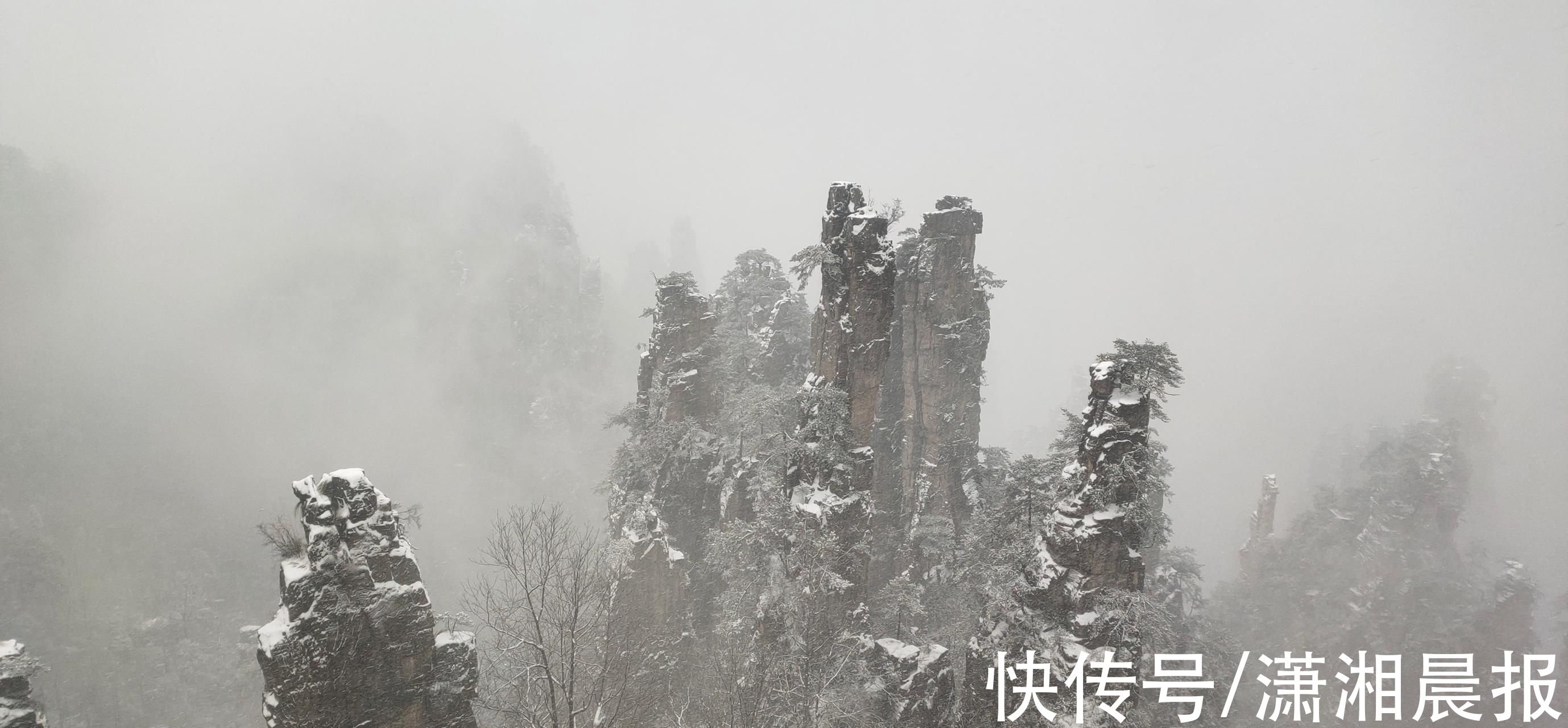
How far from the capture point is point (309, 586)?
27.8 feet

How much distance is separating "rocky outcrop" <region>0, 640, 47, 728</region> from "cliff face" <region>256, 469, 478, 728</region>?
15.8ft

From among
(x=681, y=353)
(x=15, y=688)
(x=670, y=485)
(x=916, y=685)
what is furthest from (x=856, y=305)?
(x=15, y=688)

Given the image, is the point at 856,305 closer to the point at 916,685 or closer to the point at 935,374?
the point at 935,374

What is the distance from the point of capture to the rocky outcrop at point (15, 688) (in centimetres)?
913

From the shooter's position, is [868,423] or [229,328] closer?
[868,423]

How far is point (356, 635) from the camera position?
345 inches

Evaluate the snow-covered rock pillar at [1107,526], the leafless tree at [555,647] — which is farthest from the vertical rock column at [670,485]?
the snow-covered rock pillar at [1107,526]

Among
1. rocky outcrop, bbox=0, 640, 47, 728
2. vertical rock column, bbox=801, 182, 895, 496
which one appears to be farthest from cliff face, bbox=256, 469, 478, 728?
vertical rock column, bbox=801, 182, 895, 496

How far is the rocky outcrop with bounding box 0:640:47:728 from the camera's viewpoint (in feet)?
30.0

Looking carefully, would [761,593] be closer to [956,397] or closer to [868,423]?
[868,423]

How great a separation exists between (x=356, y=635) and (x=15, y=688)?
6.37 meters

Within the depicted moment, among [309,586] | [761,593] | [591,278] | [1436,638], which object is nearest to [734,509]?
[761,593]

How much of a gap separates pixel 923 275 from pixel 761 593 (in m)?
14.4

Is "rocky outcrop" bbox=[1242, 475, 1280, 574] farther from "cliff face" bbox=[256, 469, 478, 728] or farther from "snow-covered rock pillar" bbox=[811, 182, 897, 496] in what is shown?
"cliff face" bbox=[256, 469, 478, 728]
